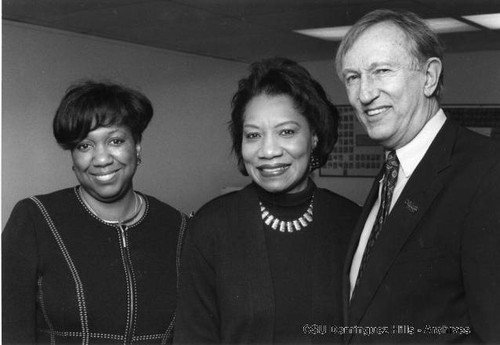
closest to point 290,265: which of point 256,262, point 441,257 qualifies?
point 256,262

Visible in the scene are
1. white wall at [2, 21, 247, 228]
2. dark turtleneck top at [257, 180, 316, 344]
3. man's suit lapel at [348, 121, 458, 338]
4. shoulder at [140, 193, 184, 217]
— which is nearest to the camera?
man's suit lapel at [348, 121, 458, 338]

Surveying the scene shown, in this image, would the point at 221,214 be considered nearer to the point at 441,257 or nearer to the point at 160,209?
the point at 160,209

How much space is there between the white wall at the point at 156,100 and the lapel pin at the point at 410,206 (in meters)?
3.24

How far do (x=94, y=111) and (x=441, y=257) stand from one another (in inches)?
41.9

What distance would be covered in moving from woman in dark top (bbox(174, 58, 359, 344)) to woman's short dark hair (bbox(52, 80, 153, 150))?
0.32 metres

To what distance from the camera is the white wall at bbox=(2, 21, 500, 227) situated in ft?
14.6

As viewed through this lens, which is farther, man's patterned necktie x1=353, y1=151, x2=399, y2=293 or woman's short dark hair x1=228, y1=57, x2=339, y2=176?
woman's short dark hair x1=228, y1=57, x2=339, y2=176

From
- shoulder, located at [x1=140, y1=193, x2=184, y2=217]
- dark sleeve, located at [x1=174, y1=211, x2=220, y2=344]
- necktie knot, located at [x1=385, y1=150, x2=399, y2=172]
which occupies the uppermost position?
necktie knot, located at [x1=385, y1=150, x2=399, y2=172]

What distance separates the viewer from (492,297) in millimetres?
1229

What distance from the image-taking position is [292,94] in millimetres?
1752

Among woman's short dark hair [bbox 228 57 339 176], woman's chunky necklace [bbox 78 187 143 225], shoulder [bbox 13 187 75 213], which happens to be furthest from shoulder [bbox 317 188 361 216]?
shoulder [bbox 13 187 75 213]

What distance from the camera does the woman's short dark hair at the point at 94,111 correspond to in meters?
1.87

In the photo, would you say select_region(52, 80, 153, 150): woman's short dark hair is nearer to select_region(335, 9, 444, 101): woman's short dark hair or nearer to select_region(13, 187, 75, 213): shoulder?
select_region(13, 187, 75, 213): shoulder

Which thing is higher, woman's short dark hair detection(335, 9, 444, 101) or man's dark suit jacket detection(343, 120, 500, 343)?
woman's short dark hair detection(335, 9, 444, 101)
